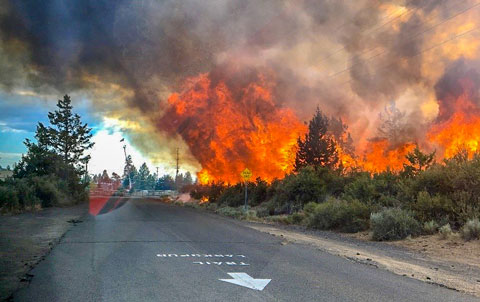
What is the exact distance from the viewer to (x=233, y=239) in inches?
569

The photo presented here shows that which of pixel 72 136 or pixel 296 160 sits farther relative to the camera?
pixel 72 136

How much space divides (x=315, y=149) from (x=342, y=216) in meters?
25.6

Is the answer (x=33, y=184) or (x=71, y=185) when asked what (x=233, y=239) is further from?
(x=71, y=185)

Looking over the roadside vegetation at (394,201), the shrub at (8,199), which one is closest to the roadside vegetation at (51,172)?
the shrub at (8,199)

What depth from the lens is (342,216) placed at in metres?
20.5

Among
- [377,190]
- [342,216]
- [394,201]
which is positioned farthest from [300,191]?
[394,201]

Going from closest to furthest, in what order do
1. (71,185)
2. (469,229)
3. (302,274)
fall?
1. (302,274)
2. (469,229)
3. (71,185)

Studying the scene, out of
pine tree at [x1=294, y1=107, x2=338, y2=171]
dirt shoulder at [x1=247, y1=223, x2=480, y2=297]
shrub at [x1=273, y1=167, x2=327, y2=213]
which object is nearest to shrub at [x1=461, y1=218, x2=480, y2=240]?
dirt shoulder at [x1=247, y1=223, x2=480, y2=297]

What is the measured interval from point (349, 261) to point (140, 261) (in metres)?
4.97

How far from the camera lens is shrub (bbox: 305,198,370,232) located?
1975 cm

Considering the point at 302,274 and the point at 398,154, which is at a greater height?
the point at 398,154

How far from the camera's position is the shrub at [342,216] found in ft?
64.8

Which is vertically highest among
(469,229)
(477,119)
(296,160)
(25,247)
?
(477,119)

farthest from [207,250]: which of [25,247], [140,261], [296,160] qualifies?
[296,160]
